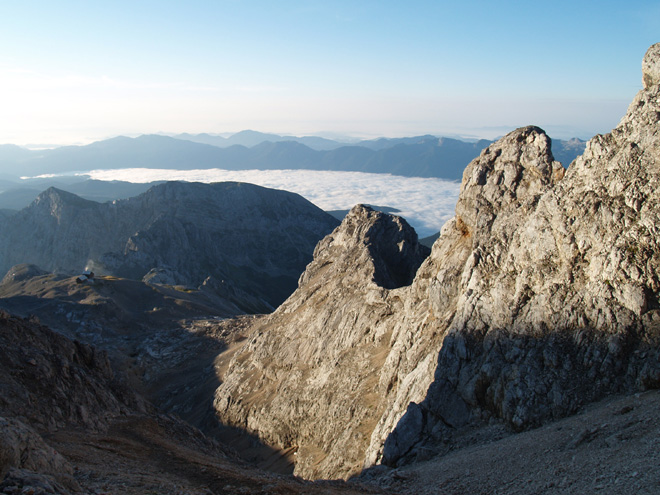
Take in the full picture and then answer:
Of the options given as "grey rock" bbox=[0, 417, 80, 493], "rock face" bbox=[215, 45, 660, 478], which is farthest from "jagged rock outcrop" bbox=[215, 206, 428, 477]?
"grey rock" bbox=[0, 417, 80, 493]

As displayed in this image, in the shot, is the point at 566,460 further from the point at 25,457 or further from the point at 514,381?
the point at 25,457

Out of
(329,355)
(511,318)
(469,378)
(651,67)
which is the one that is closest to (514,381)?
(469,378)

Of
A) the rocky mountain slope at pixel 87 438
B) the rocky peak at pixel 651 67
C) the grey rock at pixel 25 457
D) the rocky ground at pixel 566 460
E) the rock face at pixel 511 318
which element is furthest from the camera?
the rocky peak at pixel 651 67

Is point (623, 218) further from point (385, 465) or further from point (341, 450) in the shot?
point (341, 450)

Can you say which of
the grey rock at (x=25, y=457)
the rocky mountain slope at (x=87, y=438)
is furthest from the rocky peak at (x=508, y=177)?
the grey rock at (x=25, y=457)

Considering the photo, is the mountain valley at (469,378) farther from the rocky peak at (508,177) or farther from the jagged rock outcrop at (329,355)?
the jagged rock outcrop at (329,355)

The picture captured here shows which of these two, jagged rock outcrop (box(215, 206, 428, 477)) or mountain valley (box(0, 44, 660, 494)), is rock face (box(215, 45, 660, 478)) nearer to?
mountain valley (box(0, 44, 660, 494))

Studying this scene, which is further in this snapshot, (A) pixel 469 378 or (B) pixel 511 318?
(A) pixel 469 378

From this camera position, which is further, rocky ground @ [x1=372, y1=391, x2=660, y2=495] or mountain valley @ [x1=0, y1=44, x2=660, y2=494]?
mountain valley @ [x1=0, y1=44, x2=660, y2=494]
